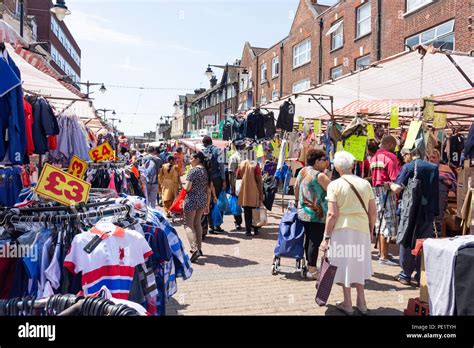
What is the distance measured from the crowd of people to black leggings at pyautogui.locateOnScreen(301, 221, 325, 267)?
15mm

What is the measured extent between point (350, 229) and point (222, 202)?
5.31m

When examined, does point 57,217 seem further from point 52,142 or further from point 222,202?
point 222,202

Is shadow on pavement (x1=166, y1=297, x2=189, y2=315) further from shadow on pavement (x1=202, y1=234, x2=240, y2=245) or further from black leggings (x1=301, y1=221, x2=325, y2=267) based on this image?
shadow on pavement (x1=202, y1=234, x2=240, y2=245)

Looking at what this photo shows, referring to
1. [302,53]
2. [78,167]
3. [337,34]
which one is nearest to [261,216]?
[78,167]

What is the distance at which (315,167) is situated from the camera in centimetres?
577

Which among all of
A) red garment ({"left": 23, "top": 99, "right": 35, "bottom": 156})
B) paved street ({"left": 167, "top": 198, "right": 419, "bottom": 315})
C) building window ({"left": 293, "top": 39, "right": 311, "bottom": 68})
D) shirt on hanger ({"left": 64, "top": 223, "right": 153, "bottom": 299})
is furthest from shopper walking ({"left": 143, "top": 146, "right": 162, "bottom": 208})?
building window ({"left": 293, "top": 39, "right": 311, "bottom": 68})

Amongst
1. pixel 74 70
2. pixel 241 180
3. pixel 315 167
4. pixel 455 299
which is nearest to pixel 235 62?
pixel 74 70

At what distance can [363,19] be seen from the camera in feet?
62.2

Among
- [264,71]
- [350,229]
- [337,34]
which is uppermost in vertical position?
[264,71]

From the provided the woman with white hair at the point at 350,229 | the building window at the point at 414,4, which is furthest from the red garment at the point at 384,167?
the building window at the point at 414,4

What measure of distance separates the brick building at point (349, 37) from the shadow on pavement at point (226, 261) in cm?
899

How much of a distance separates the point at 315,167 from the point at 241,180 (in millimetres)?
3499

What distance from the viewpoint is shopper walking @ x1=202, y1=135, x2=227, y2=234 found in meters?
8.53

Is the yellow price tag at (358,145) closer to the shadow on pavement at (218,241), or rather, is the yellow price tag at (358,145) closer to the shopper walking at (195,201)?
the shopper walking at (195,201)
